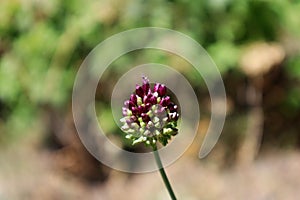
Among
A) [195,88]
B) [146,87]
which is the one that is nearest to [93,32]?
[195,88]

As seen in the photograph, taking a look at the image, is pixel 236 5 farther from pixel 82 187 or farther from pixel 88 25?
pixel 82 187

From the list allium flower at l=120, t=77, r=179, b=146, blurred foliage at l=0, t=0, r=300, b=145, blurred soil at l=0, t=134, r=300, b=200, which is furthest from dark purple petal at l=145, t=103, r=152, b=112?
blurred foliage at l=0, t=0, r=300, b=145

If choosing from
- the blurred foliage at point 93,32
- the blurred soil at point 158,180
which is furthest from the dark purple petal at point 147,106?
the blurred foliage at point 93,32

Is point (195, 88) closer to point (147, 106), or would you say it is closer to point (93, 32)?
point (93, 32)

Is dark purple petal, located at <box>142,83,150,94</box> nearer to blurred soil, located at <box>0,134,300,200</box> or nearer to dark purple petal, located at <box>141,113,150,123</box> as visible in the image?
dark purple petal, located at <box>141,113,150,123</box>

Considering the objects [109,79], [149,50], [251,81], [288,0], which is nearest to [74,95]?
[109,79]

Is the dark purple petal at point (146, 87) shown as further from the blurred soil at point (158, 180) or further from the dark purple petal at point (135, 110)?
the blurred soil at point (158, 180)
